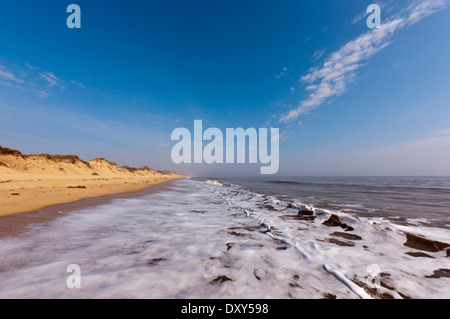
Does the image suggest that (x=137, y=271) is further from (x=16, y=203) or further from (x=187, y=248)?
(x=16, y=203)

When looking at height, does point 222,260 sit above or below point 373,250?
above

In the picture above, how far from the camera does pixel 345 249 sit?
14.7ft

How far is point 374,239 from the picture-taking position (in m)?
5.26

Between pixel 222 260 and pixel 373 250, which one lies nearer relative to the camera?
pixel 222 260

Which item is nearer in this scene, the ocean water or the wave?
the ocean water

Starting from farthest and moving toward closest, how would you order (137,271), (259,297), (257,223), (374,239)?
(257,223)
(374,239)
(137,271)
(259,297)

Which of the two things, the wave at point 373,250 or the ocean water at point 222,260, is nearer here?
the ocean water at point 222,260
